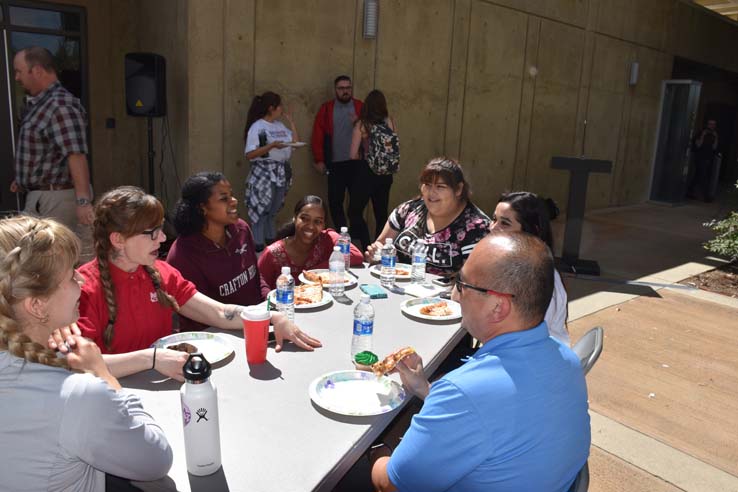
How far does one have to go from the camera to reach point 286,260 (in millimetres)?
3475

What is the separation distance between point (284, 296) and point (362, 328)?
0.46 m

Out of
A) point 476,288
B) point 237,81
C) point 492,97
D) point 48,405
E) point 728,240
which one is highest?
point 492,97

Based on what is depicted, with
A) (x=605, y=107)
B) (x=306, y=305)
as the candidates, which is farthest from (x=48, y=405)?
(x=605, y=107)

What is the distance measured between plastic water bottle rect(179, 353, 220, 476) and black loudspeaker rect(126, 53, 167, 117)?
5.07 meters

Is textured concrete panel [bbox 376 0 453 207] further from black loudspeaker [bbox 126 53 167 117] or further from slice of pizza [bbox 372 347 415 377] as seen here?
slice of pizza [bbox 372 347 415 377]

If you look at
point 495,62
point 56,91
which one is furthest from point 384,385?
point 495,62

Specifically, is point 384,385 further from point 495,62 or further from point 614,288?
point 495,62

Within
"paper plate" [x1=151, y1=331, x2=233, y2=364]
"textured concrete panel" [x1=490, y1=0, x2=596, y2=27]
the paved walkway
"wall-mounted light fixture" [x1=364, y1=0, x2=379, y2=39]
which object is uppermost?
"textured concrete panel" [x1=490, y1=0, x2=596, y2=27]

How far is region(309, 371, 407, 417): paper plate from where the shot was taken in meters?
1.73

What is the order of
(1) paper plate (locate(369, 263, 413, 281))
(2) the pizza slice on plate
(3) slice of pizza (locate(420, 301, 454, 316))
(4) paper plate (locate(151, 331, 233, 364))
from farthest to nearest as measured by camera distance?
(1) paper plate (locate(369, 263, 413, 281)) → (2) the pizza slice on plate → (3) slice of pizza (locate(420, 301, 454, 316)) → (4) paper plate (locate(151, 331, 233, 364))

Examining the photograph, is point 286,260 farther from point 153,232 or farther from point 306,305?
point 153,232

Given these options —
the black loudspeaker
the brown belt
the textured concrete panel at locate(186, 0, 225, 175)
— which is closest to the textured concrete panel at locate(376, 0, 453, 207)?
the textured concrete panel at locate(186, 0, 225, 175)

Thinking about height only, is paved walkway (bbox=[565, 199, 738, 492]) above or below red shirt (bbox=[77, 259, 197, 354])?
below

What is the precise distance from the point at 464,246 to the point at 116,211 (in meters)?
2.10
